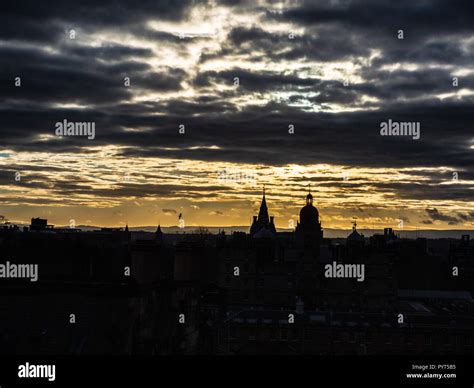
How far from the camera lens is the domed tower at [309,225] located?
9444 centimetres

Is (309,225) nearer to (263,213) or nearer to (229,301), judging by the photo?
(229,301)

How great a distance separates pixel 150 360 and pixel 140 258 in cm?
7420

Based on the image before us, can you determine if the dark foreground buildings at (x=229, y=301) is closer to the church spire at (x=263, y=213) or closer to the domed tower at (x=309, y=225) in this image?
the domed tower at (x=309, y=225)

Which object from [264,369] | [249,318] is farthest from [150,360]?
[249,318]

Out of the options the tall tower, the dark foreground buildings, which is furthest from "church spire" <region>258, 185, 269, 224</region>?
the dark foreground buildings

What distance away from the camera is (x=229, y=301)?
8844 cm

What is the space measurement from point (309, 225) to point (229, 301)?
1618cm

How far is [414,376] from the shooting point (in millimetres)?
8445

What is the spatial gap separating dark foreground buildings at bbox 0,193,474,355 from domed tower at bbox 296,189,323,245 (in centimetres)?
15

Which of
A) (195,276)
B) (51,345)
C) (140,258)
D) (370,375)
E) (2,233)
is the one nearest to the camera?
(370,375)

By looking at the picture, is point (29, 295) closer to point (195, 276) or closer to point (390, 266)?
point (195, 276)

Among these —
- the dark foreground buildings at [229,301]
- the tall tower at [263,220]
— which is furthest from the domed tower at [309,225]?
the tall tower at [263,220]

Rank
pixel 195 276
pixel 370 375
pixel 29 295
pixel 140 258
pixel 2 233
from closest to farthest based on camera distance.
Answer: pixel 370 375 → pixel 29 295 → pixel 140 258 → pixel 195 276 → pixel 2 233

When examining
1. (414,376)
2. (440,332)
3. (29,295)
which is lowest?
(440,332)
